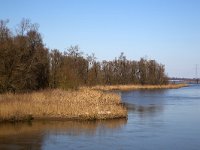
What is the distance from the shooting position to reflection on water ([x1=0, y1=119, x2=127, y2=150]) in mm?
18125

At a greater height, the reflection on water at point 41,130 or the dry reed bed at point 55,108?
the dry reed bed at point 55,108

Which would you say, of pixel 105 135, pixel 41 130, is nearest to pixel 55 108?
pixel 41 130

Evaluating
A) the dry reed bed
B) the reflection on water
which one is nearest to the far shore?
the dry reed bed

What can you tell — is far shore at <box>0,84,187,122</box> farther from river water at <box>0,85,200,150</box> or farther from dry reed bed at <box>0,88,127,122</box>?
river water at <box>0,85,200,150</box>

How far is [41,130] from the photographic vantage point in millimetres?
22078

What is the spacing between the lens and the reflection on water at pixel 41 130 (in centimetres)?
1812

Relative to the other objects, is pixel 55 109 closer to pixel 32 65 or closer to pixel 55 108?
pixel 55 108

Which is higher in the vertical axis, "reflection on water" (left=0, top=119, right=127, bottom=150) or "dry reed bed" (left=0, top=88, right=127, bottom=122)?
"dry reed bed" (left=0, top=88, right=127, bottom=122)

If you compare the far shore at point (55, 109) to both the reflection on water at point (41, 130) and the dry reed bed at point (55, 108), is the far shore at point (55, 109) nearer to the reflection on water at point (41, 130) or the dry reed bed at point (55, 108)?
the dry reed bed at point (55, 108)

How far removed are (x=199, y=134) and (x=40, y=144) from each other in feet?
28.6

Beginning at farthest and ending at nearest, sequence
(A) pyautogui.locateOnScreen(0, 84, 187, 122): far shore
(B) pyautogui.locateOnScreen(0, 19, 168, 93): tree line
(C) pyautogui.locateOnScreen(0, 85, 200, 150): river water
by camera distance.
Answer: (B) pyautogui.locateOnScreen(0, 19, 168, 93): tree line < (A) pyautogui.locateOnScreen(0, 84, 187, 122): far shore < (C) pyautogui.locateOnScreen(0, 85, 200, 150): river water

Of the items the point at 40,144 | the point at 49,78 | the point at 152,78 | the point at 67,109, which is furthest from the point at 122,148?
the point at 152,78

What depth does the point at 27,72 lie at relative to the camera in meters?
38.7

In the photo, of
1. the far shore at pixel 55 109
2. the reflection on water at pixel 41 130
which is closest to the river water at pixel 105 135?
the reflection on water at pixel 41 130
